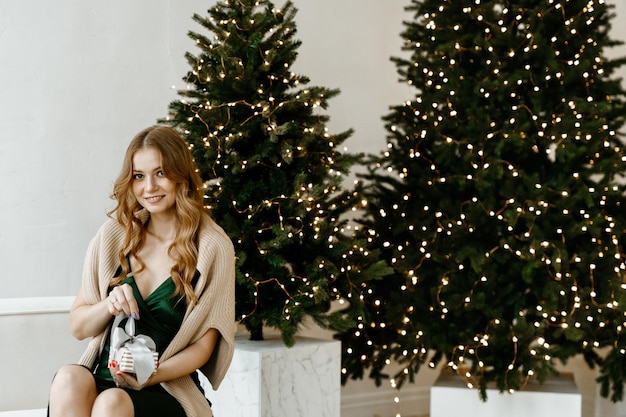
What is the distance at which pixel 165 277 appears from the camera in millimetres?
2646

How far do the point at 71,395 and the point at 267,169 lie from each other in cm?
161

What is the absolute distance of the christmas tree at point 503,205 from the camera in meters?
3.95

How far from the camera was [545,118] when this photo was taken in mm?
4109

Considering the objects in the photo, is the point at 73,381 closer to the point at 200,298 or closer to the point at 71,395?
the point at 71,395

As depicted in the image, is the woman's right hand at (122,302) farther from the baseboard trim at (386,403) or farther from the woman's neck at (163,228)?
the baseboard trim at (386,403)

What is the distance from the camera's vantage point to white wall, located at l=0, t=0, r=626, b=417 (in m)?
3.84

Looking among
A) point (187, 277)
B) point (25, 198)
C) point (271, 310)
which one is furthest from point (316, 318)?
point (25, 198)

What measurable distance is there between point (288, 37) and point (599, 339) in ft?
7.17

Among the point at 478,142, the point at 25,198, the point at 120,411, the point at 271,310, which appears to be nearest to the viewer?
the point at 120,411

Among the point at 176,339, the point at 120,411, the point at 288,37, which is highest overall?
the point at 288,37

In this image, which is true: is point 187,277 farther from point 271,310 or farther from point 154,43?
point 154,43

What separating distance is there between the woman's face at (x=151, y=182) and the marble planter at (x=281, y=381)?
1054 mm

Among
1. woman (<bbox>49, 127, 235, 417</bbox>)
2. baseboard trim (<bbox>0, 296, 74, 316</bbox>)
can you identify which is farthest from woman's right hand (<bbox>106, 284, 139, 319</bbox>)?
baseboard trim (<bbox>0, 296, 74, 316</bbox>)

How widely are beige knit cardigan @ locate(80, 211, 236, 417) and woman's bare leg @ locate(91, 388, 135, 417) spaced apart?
0.25 m
